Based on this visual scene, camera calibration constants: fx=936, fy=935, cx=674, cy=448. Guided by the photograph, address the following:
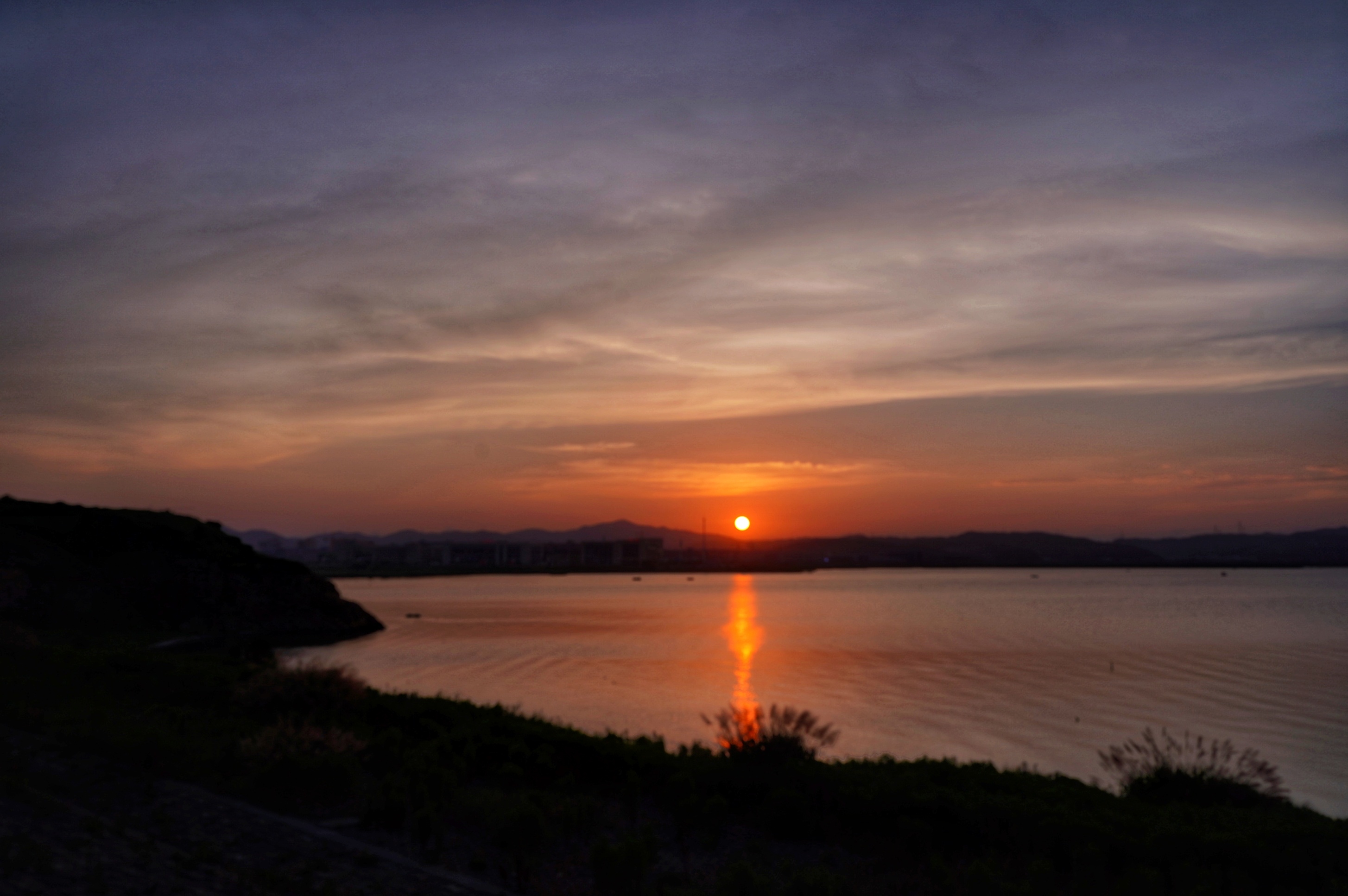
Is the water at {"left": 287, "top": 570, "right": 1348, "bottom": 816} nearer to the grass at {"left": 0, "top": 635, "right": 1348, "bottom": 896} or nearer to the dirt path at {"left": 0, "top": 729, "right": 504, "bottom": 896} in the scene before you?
the grass at {"left": 0, "top": 635, "right": 1348, "bottom": 896}

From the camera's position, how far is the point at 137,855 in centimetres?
1089

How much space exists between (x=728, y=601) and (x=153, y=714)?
128m

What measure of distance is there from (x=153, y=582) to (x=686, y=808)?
60743 mm

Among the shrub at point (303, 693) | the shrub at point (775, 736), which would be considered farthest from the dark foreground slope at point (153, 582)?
the shrub at point (775, 736)

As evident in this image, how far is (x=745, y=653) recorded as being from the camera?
63.1 metres

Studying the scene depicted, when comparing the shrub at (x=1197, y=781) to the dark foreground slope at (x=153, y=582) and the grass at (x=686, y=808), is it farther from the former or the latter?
the dark foreground slope at (x=153, y=582)

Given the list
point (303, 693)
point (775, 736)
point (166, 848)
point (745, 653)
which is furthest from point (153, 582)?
point (166, 848)

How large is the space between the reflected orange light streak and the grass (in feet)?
1.94

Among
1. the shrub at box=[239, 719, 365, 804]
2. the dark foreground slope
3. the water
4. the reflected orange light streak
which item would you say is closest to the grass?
the shrub at box=[239, 719, 365, 804]

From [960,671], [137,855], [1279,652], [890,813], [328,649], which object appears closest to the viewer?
[137,855]

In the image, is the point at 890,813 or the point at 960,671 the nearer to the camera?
the point at 890,813

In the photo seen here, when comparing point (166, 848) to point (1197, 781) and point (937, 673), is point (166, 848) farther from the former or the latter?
point (937, 673)

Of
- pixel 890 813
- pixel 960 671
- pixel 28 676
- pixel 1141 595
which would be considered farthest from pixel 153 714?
pixel 1141 595

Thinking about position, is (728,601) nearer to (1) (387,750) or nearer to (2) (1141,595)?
(2) (1141,595)
